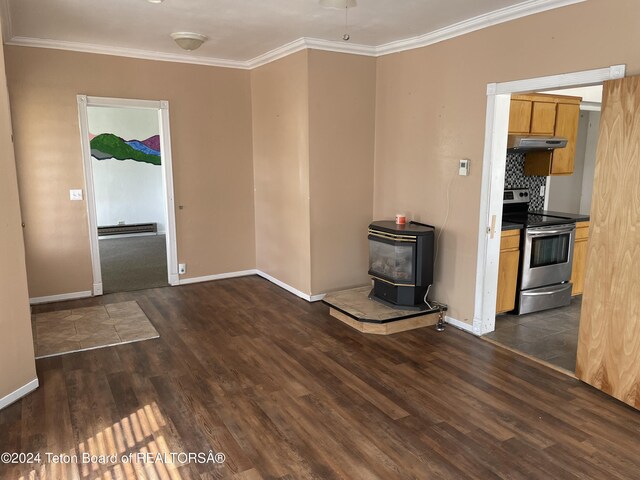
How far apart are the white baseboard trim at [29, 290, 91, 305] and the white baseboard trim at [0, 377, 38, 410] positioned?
82.2 inches

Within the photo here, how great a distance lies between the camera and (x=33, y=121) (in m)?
4.72

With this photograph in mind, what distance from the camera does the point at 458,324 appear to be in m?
4.32

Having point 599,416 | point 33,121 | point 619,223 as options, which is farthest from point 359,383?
point 33,121

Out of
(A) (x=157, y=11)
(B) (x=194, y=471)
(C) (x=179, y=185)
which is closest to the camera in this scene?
(B) (x=194, y=471)

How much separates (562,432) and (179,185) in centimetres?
452

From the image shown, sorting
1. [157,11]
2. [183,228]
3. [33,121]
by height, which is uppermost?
[157,11]

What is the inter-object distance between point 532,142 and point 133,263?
17.5 ft

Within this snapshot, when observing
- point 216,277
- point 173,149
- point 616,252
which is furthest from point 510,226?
point 173,149

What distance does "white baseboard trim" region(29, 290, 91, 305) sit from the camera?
4.95m

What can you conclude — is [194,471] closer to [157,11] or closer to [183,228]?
[157,11]

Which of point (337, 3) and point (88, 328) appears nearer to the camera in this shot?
point (337, 3)

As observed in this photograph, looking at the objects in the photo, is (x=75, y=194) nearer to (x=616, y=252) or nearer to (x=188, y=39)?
(x=188, y=39)

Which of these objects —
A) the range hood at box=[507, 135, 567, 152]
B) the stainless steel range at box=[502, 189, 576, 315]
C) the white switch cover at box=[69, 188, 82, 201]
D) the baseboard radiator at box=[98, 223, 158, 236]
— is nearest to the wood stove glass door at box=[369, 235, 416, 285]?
the stainless steel range at box=[502, 189, 576, 315]

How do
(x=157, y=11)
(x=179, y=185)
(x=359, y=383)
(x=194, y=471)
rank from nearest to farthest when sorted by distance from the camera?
1. (x=194, y=471)
2. (x=359, y=383)
3. (x=157, y=11)
4. (x=179, y=185)
